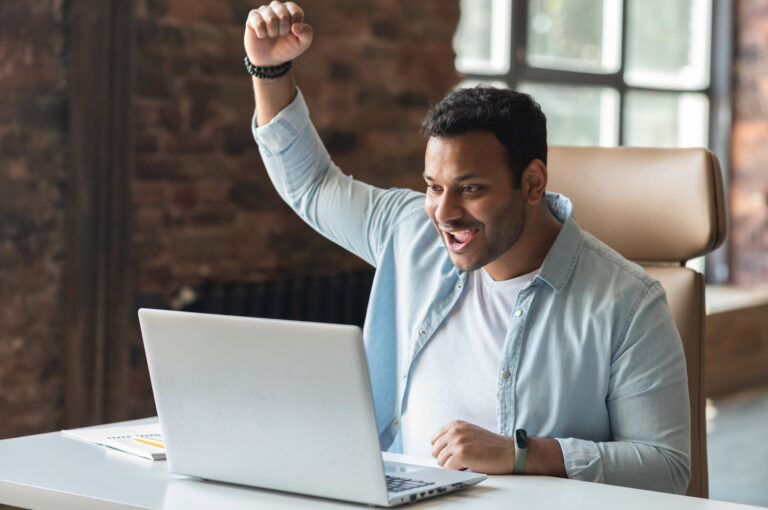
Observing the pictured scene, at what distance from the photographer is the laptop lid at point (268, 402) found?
120 cm

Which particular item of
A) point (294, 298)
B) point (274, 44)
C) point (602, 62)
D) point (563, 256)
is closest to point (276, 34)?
point (274, 44)

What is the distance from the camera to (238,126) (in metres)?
3.29

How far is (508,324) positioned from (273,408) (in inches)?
22.7

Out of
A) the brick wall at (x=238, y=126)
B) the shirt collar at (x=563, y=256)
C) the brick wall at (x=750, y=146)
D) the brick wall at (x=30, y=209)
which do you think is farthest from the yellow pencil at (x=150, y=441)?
the brick wall at (x=750, y=146)

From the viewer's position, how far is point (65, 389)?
115 inches

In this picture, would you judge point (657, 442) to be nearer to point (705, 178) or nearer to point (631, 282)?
point (631, 282)

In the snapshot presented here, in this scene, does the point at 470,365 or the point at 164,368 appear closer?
the point at 164,368

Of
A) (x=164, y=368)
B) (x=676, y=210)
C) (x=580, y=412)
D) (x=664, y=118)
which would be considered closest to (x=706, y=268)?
(x=664, y=118)

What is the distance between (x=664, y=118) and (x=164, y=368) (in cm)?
481

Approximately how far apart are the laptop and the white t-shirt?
1.14ft

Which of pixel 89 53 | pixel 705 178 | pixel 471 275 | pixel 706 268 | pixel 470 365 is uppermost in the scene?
pixel 89 53

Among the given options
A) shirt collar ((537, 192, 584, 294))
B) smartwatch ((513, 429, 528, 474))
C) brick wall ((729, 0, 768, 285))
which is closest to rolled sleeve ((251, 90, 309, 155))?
shirt collar ((537, 192, 584, 294))

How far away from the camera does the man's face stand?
1.67 m

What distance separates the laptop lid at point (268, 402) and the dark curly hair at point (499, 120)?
579 mm
